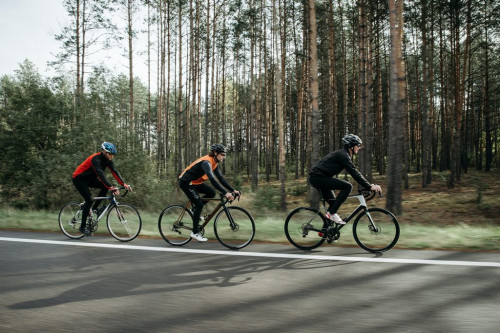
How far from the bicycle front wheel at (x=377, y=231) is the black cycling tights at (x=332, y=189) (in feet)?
1.50

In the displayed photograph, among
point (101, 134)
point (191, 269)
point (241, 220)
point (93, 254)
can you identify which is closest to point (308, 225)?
point (241, 220)

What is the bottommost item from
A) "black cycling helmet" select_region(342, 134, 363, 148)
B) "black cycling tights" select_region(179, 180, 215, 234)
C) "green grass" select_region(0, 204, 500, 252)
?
"green grass" select_region(0, 204, 500, 252)

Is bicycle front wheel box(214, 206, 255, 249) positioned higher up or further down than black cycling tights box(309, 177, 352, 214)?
further down

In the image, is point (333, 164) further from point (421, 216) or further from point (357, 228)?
point (421, 216)

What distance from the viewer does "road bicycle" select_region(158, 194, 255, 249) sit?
671 centimetres

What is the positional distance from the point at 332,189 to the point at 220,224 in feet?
7.39

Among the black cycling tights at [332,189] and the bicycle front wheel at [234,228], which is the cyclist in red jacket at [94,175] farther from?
the black cycling tights at [332,189]

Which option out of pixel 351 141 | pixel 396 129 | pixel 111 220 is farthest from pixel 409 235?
pixel 111 220

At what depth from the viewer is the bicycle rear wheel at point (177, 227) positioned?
23.4 feet

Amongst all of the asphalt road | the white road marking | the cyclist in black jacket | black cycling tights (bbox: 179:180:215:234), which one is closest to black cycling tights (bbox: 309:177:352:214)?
the cyclist in black jacket

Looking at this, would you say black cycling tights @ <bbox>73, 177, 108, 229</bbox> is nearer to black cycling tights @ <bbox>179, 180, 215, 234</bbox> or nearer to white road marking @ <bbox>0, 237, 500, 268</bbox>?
white road marking @ <bbox>0, 237, 500, 268</bbox>

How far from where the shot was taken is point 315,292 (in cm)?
407

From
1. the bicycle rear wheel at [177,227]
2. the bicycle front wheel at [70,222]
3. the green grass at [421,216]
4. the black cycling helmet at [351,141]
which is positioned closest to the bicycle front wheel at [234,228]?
the green grass at [421,216]

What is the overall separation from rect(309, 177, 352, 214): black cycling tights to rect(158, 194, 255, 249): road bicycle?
4.74ft
